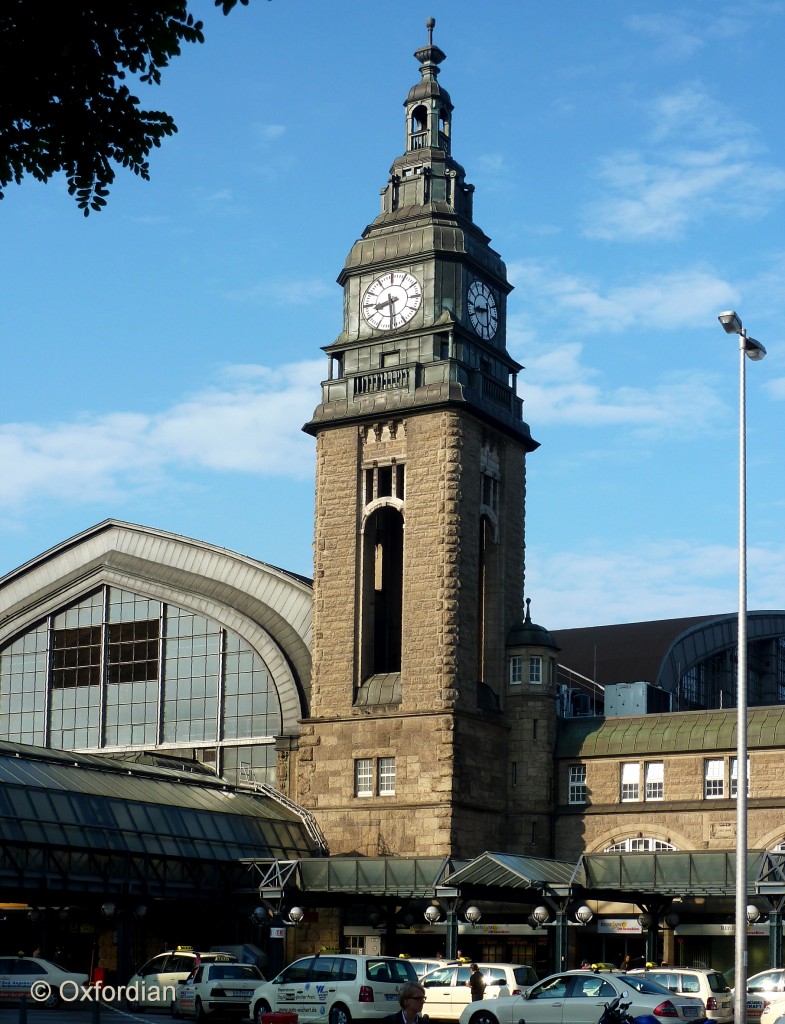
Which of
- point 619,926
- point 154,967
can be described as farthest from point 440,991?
Answer: point 619,926

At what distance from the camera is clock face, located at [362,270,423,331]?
215 ft

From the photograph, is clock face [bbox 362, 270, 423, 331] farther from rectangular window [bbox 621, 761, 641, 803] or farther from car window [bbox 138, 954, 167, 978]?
car window [bbox 138, 954, 167, 978]

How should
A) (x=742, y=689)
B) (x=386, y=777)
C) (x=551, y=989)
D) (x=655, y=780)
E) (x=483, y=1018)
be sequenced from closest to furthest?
1. (x=742, y=689)
2. (x=551, y=989)
3. (x=483, y=1018)
4. (x=386, y=777)
5. (x=655, y=780)

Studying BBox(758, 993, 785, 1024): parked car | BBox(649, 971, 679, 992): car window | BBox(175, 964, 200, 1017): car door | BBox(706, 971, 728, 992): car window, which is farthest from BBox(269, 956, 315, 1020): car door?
BBox(758, 993, 785, 1024): parked car

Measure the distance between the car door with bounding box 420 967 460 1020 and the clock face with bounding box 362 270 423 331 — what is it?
94.9 ft

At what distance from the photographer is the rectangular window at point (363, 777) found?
61.6 meters

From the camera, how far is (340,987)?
3966cm

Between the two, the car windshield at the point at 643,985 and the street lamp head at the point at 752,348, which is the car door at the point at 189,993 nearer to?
the car windshield at the point at 643,985

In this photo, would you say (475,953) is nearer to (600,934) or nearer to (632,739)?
(600,934)

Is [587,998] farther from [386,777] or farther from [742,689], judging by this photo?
[386,777]

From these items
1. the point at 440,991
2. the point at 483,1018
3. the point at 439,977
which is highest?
the point at 439,977

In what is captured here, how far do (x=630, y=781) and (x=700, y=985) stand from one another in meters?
21.7

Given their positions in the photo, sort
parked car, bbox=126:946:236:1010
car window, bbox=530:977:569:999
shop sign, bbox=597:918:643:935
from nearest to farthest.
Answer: car window, bbox=530:977:569:999 < parked car, bbox=126:946:236:1010 < shop sign, bbox=597:918:643:935

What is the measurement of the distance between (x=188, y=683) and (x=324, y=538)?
926cm
